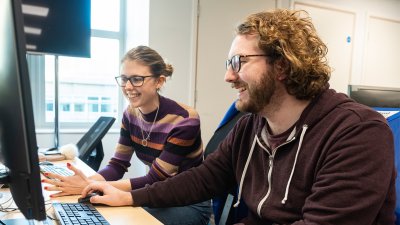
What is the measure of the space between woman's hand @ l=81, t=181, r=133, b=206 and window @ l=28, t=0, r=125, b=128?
2297 mm

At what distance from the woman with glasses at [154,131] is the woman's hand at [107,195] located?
25cm

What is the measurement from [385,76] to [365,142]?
4.20 m

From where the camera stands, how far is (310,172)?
0.91 m

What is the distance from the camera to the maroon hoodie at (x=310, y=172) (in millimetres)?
776

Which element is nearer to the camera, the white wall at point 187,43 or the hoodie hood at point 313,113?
the hoodie hood at point 313,113

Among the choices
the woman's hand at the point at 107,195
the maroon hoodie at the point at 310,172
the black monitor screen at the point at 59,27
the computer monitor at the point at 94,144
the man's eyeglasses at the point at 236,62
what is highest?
the black monitor screen at the point at 59,27

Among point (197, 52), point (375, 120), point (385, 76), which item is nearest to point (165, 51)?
point (197, 52)

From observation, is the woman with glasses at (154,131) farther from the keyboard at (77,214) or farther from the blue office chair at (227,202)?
the keyboard at (77,214)

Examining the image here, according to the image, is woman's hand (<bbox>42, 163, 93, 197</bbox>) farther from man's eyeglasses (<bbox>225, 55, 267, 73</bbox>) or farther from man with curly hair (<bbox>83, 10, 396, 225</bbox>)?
man's eyeglasses (<bbox>225, 55, 267, 73</bbox>)

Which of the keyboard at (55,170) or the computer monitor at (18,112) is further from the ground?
the computer monitor at (18,112)

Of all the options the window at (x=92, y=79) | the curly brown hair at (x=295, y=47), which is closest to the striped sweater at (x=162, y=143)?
the curly brown hair at (x=295, y=47)

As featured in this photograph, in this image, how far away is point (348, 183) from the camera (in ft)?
2.54

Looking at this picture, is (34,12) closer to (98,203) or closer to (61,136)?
(61,136)

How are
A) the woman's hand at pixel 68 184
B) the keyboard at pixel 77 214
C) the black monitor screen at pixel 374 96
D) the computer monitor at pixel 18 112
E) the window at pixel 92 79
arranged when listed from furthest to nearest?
the window at pixel 92 79 < the black monitor screen at pixel 374 96 < the woman's hand at pixel 68 184 < the keyboard at pixel 77 214 < the computer monitor at pixel 18 112
